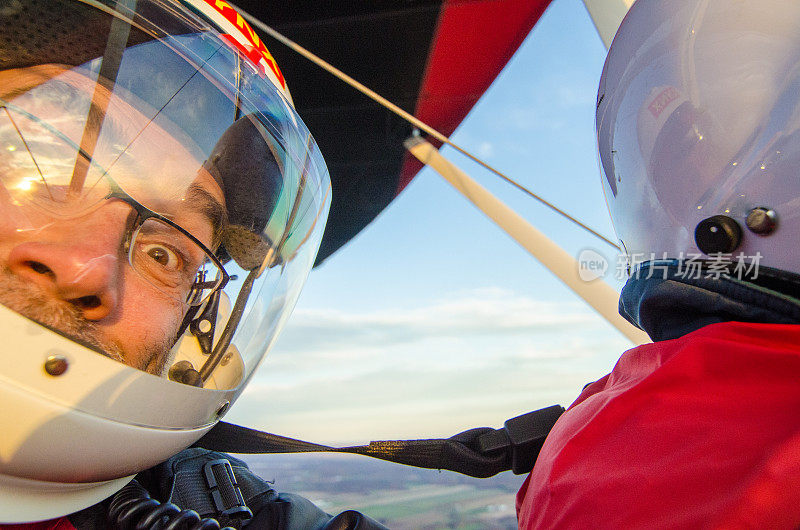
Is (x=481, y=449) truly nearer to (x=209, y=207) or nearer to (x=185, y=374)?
(x=185, y=374)

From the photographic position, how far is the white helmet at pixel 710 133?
0.70 meters

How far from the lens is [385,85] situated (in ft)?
9.86

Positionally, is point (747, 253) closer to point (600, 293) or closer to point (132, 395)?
point (132, 395)

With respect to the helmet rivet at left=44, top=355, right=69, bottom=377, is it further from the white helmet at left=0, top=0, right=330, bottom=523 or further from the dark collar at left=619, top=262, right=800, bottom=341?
the dark collar at left=619, top=262, right=800, bottom=341

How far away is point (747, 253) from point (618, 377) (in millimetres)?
246

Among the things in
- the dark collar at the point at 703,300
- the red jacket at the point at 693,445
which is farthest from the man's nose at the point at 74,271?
the dark collar at the point at 703,300

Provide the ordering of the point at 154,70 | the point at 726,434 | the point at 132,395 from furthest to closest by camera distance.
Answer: the point at 154,70
the point at 132,395
the point at 726,434

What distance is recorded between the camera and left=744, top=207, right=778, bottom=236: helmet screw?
69 cm

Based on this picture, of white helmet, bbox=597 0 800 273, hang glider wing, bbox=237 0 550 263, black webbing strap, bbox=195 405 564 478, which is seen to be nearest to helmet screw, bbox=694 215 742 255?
white helmet, bbox=597 0 800 273

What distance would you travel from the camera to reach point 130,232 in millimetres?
702

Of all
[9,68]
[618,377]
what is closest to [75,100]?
[9,68]

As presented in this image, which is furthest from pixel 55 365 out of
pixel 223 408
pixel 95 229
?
pixel 223 408

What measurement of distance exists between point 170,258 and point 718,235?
804 mm

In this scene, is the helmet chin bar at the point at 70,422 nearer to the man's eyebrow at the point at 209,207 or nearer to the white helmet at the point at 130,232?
the white helmet at the point at 130,232
